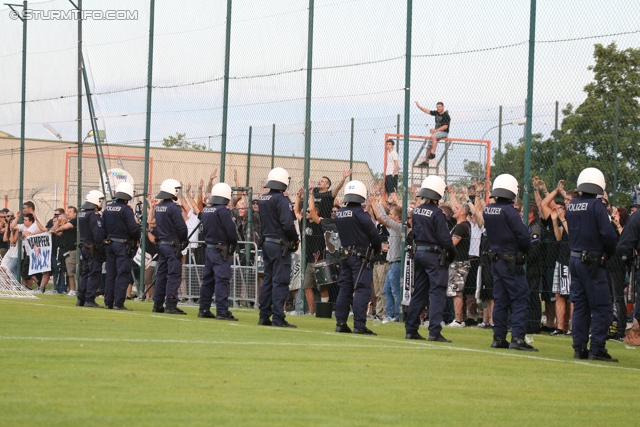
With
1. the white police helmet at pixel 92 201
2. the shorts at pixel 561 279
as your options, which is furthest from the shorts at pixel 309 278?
the shorts at pixel 561 279

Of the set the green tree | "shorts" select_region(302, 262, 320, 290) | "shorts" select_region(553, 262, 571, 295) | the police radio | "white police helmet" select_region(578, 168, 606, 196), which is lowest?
"shorts" select_region(302, 262, 320, 290)

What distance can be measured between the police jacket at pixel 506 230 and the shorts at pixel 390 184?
6.03 meters

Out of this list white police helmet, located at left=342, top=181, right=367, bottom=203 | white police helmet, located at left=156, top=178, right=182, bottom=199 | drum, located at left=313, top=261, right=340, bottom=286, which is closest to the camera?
white police helmet, located at left=342, top=181, right=367, bottom=203

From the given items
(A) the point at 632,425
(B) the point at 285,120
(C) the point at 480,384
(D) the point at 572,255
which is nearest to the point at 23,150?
(B) the point at 285,120

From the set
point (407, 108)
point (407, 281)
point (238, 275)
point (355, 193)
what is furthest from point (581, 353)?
point (238, 275)

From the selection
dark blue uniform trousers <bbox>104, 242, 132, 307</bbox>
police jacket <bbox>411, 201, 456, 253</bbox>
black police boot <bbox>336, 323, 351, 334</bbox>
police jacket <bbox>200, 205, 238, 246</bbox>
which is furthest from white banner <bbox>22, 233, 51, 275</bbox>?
police jacket <bbox>411, 201, 456, 253</bbox>

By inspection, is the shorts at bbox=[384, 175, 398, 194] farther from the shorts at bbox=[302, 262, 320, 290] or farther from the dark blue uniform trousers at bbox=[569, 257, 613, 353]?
the dark blue uniform trousers at bbox=[569, 257, 613, 353]

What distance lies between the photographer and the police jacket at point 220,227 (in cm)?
1756

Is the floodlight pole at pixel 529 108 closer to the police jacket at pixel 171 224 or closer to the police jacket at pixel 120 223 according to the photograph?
the police jacket at pixel 171 224

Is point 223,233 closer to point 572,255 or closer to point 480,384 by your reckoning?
point 572,255

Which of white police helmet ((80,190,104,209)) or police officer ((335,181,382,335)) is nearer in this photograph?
police officer ((335,181,382,335))

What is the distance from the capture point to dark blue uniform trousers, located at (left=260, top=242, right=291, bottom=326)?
1612cm

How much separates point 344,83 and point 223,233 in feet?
14.1

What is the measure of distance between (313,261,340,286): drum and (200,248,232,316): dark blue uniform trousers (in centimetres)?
289
